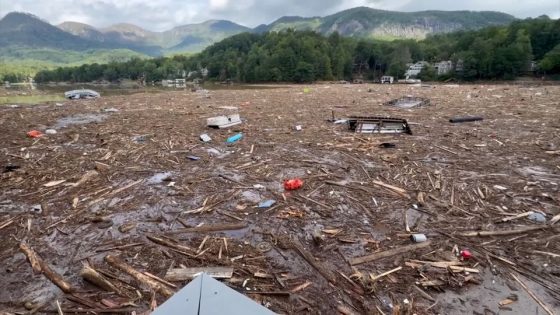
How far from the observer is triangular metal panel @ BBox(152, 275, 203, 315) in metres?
1.33

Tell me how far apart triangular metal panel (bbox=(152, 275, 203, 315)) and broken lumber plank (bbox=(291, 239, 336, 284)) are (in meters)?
1.97

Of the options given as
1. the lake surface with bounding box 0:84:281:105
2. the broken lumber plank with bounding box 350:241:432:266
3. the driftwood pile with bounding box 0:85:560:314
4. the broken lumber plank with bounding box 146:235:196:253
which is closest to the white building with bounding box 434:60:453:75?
the lake surface with bounding box 0:84:281:105

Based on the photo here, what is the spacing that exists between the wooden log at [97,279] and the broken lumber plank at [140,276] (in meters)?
0.20

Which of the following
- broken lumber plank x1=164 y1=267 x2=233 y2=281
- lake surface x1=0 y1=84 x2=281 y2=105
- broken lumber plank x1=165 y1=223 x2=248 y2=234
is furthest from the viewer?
lake surface x1=0 y1=84 x2=281 y2=105

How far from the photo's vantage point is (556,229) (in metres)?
3.90

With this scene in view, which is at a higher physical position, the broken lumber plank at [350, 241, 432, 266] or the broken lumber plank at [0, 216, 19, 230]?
the broken lumber plank at [0, 216, 19, 230]

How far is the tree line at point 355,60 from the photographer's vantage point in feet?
187

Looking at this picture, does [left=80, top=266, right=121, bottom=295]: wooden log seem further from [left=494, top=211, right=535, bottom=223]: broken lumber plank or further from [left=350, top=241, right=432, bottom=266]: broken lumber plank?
[left=494, top=211, right=535, bottom=223]: broken lumber plank

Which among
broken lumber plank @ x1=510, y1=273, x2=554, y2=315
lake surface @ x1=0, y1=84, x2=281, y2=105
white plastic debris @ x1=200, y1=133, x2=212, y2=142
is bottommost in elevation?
broken lumber plank @ x1=510, y1=273, x2=554, y2=315

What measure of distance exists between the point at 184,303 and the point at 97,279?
220 cm

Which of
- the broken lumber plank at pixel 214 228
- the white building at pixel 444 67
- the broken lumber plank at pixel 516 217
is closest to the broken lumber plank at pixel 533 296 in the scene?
the broken lumber plank at pixel 516 217

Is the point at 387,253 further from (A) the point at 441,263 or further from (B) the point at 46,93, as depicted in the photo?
(B) the point at 46,93

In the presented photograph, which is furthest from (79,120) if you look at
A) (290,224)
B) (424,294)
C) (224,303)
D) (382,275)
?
(424,294)

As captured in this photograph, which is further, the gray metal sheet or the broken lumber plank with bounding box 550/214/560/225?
the broken lumber plank with bounding box 550/214/560/225
